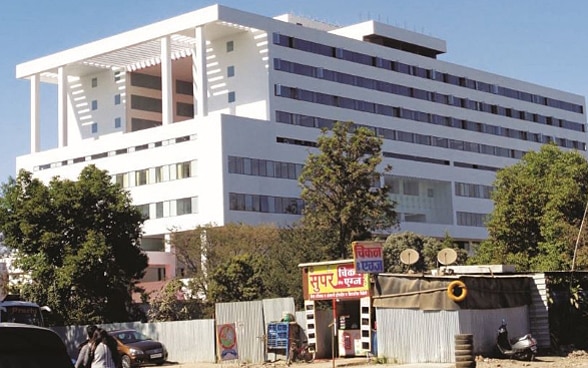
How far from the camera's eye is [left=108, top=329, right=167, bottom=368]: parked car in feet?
118

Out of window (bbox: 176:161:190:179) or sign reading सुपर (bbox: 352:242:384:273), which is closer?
sign reading सुपर (bbox: 352:242:384:273)

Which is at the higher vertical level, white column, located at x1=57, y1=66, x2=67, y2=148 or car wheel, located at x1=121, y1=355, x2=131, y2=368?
white column, located at x1=57, y1=66, x2=67, y2=148

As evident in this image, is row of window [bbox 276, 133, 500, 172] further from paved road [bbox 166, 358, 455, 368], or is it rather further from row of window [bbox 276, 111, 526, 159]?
paved road [bbox 166, 358, 455, 368]

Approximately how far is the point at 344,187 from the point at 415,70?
144 ft

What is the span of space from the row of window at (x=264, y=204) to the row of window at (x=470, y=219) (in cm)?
2410

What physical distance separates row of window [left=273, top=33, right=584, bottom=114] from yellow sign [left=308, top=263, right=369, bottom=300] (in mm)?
53109

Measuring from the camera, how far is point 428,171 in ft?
316

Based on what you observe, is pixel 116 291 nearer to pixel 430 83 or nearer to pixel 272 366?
pixel 272 366

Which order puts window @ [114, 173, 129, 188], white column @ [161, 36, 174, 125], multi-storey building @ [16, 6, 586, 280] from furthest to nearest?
window @ [114, 173, 129, 188], white column @ [161, 36, 174, 125], multi-storey building @ [16, 6, 586, 280]

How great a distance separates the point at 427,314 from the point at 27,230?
25.4 metres

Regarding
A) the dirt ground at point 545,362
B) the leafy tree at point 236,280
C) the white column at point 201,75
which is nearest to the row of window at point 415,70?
the white column at point 201,75

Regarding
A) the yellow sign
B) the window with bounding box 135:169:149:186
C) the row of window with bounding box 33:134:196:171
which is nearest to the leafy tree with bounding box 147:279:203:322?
the yellow sign

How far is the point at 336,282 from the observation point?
1276 inches

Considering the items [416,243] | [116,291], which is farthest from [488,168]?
[116,291]
